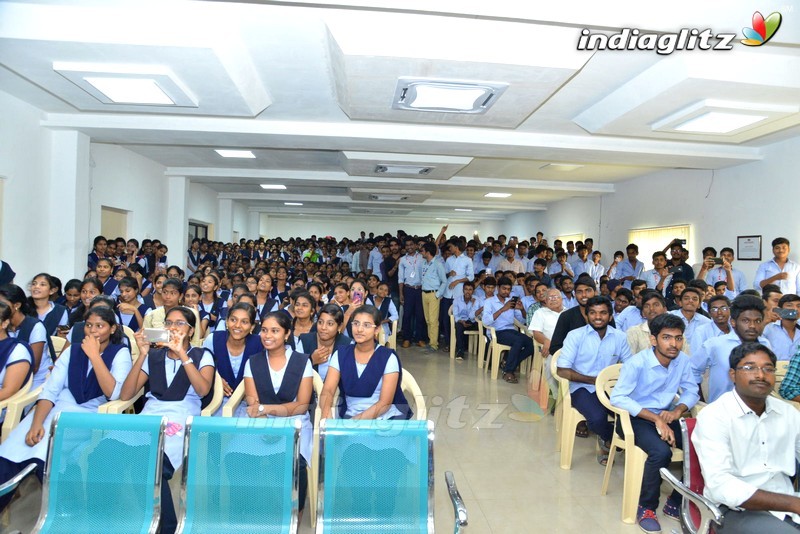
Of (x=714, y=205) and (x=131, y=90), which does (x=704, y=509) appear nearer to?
(x=131, y=90)

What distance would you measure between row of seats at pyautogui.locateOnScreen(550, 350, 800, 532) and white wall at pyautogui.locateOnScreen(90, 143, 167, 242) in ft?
22.1

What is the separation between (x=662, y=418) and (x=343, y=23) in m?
→ 3.36

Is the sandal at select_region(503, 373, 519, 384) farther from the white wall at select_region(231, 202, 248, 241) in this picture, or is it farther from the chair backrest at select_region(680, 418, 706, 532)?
the white wall at select_region(231, 202, 248, 241)

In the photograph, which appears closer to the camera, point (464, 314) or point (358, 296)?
point (358, 296)

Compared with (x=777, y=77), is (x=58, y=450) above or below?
below

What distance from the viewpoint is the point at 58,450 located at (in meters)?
1.89

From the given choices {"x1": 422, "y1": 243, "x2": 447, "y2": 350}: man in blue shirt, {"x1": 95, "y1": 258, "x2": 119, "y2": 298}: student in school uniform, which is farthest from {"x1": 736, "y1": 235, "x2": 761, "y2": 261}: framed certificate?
{"x1": 95, "y1": 258, "x2": 119, "y2": 298}: student in school uniform

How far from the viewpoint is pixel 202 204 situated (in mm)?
13109

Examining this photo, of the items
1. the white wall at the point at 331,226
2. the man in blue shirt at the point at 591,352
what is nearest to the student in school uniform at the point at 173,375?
the man in blue shirt at the point at 591,352

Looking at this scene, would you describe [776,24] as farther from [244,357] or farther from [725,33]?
[244,357]

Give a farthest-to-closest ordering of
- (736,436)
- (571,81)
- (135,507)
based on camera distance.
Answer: (571,81) → (736,436) → (135,507)

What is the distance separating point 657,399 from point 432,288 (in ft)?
16.2

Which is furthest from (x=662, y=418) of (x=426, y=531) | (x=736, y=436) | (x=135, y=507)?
(x=135, y=507)

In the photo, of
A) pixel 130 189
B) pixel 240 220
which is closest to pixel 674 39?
pixel 130 189
